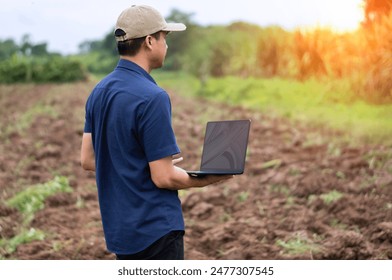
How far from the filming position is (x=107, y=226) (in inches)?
86.4

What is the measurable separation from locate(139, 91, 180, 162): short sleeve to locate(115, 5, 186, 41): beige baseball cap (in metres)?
0.23

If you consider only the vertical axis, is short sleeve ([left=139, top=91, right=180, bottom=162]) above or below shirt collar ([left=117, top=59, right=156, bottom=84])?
below

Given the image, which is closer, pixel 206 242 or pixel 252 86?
pixel 206 242

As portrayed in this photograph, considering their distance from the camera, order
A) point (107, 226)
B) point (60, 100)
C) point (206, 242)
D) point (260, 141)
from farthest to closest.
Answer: point (60, 100) < point (260, 141) < point (206, 242) < point (107, 226)

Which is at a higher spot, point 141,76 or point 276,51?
point 141,76

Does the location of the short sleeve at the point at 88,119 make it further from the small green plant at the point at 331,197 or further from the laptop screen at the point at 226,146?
the small green plant at the point at 331,197

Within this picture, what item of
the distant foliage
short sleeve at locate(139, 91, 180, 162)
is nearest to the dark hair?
short sleeve at locate(139, 91, 180, 162)

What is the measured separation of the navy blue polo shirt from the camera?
6.64ft

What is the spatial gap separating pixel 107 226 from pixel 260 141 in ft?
18.0

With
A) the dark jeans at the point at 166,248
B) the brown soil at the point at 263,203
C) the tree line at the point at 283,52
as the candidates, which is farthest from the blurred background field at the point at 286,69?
the dark jeans at the point at 166,248

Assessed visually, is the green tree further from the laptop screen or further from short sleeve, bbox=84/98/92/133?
the laptop screen

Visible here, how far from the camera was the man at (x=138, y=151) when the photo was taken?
203 cm
